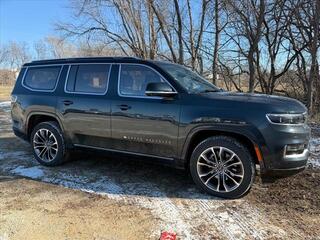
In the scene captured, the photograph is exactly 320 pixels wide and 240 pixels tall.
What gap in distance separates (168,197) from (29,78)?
351 cm

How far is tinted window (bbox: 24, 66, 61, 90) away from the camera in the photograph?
20.1 ft

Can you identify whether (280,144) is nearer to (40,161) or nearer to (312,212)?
(312,212)

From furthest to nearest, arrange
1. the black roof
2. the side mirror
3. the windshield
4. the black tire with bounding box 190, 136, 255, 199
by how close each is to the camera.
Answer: the black roof < the windshield < the side mirror < the black tire with bounding box 190, 136, 255, 199

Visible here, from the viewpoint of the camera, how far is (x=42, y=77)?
6289mm

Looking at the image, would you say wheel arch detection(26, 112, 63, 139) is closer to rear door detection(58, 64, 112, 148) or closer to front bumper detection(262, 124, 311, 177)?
rear door detection(58, 64, 112, 148)

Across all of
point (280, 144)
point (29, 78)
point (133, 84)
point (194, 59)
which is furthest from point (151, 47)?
point (280, 144)

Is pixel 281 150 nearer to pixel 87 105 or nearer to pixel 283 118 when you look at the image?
pixel 283 118

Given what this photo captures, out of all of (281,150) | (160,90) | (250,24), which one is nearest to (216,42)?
(250,24)

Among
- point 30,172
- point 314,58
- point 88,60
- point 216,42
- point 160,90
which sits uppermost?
point 216,42

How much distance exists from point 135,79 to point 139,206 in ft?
6.15

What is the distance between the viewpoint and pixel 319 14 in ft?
37.4

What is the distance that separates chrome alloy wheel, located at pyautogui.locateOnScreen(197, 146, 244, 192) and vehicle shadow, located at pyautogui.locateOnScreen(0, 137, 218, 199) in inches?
8.3

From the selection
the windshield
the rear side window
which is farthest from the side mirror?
the rear side window

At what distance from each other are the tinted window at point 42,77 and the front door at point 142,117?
1415mm
